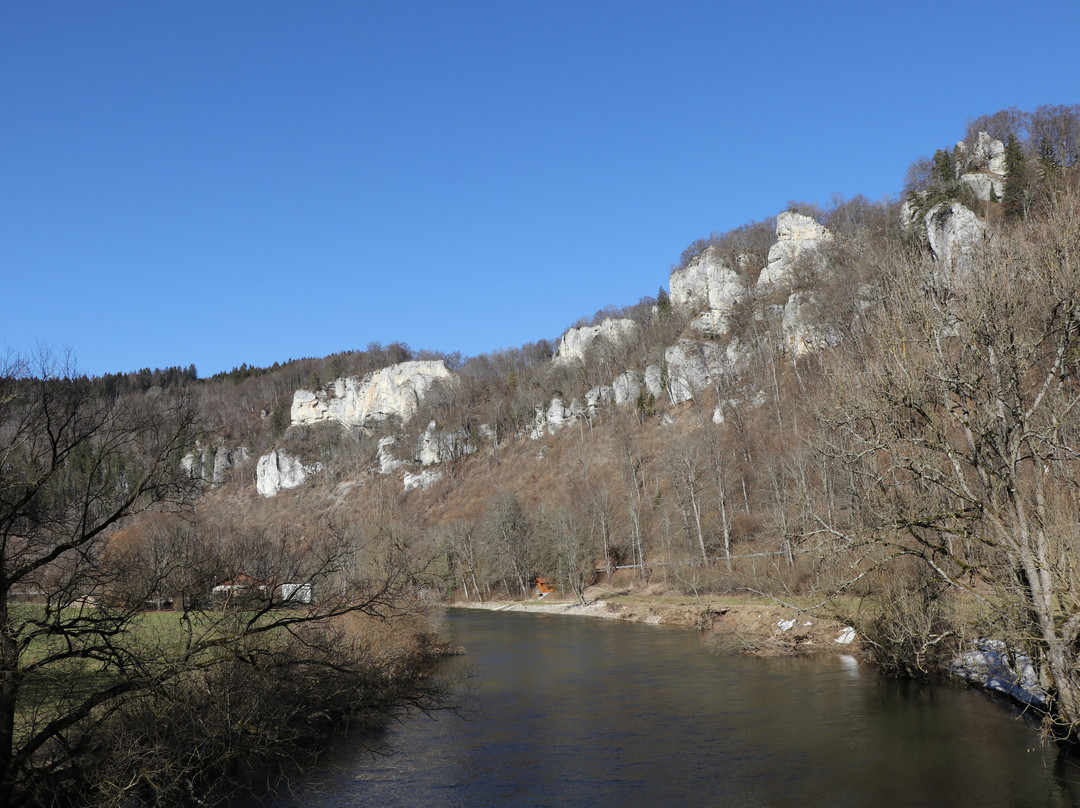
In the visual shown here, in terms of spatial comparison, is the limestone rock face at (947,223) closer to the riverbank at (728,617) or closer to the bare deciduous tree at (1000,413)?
the riverbank at (728,617)

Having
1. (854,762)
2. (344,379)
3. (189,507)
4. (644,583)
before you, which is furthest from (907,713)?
(344,379)

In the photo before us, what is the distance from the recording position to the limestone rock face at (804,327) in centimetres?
6906

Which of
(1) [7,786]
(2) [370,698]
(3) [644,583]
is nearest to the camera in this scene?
(1) [7,786]

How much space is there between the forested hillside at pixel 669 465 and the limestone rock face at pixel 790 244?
18.0 inches

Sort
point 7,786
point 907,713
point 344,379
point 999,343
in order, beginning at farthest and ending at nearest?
1. point 344,379
2. point 907,713
3. point 999,343
4. point 7,786

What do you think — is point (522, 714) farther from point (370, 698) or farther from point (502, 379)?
point (502, 379)

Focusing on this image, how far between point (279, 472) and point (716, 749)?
126449 millimetres

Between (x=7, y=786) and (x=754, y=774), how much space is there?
13322 mm

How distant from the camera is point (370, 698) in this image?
58.5 feet

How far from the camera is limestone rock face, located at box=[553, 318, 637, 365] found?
12518 cm

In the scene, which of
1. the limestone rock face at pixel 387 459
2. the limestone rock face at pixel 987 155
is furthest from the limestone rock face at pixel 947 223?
the limestone rock face at pixel 387 459

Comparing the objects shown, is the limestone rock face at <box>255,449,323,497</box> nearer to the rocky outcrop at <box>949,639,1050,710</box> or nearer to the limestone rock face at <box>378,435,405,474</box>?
the limestone rock face at <box>378,435,405,474</box>

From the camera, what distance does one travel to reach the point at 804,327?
256ft

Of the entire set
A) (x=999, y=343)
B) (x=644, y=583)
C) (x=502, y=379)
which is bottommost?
(x=644, y=583)
